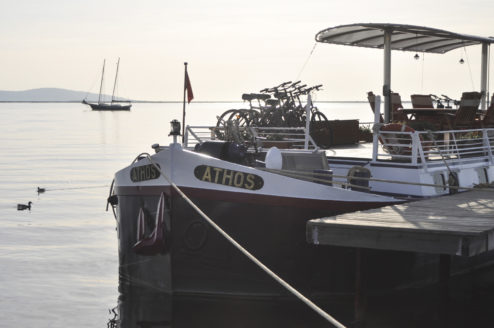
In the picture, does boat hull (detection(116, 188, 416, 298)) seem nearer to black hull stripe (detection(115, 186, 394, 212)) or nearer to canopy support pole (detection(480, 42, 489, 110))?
black hull stripe (detection(115, 186, 394, 212))

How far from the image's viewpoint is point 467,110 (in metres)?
17.5

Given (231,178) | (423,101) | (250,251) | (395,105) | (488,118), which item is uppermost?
(423,101)

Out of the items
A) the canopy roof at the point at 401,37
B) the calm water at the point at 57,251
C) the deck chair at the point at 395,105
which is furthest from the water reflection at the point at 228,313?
the deck chair at the point at 395,105

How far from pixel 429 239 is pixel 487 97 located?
42.8 ft

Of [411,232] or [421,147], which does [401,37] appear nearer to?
[421,147]

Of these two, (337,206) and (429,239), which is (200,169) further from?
(429,239)

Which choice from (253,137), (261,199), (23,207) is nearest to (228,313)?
(261,199)

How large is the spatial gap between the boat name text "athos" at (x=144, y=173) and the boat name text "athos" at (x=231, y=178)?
2.74ft

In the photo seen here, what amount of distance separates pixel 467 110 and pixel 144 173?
27.7 ft

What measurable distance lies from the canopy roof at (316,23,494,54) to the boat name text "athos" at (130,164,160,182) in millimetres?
6903

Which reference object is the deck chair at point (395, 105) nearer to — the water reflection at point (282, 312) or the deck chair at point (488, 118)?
the deck chair at point (488, 118)

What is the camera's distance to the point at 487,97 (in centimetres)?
2189

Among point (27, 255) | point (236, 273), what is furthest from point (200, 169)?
point (27, 255)

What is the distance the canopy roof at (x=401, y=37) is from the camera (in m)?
17.2
